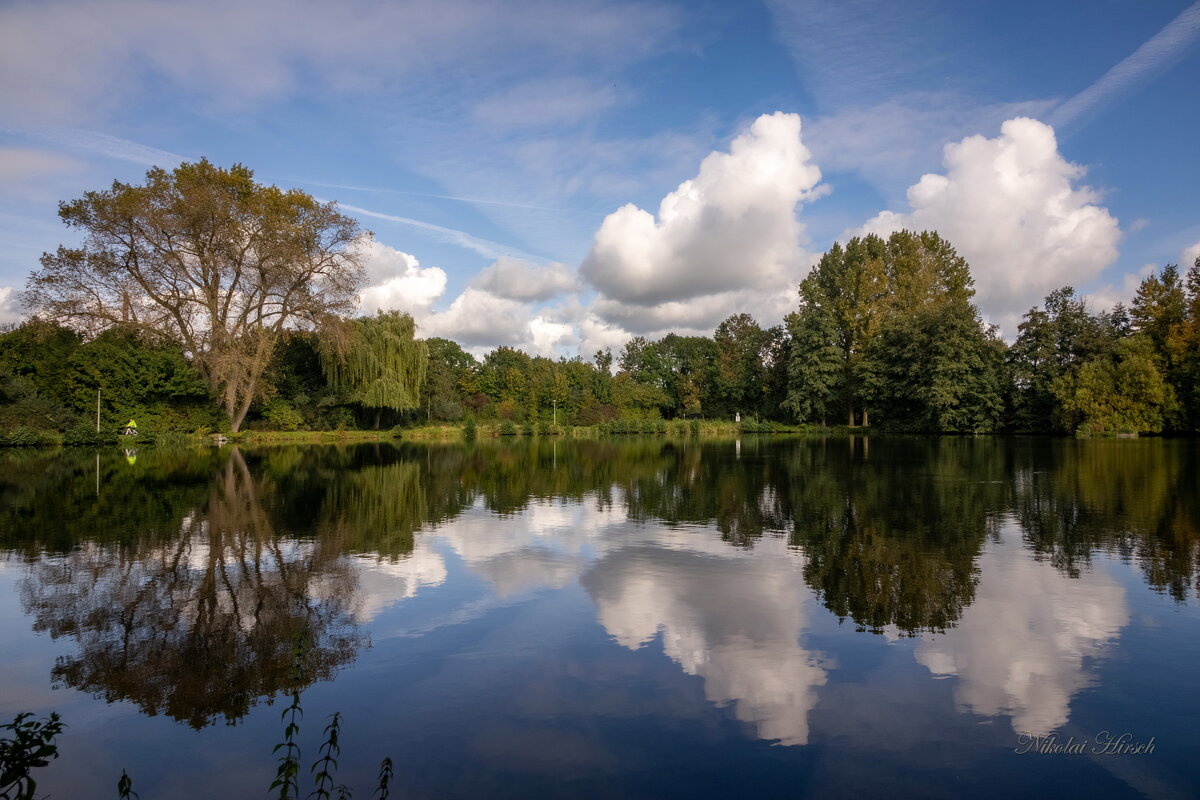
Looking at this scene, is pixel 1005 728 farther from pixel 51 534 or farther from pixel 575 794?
pixel 51 534

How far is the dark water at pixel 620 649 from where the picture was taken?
3.98 meters

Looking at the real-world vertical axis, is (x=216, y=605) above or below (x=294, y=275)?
below

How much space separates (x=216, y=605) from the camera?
22.5 feet

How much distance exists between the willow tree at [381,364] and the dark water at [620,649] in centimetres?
3196

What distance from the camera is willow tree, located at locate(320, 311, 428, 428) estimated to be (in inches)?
1750

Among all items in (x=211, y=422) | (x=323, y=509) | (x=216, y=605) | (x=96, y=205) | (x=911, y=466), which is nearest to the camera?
(x=216, y=605)

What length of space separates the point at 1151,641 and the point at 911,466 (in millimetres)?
18068

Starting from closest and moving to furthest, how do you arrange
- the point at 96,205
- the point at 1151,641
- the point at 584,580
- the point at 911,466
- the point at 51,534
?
the point at 1151,641, the point at 584,580, the point at 51,534, the point at 911,466, the point at 96,205

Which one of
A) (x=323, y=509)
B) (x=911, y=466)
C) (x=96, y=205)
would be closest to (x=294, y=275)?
(x=96, y=205)

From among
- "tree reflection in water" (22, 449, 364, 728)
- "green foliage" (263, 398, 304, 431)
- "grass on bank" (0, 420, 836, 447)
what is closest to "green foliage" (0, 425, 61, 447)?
"grass on bank" (0, 420, 836, 447)

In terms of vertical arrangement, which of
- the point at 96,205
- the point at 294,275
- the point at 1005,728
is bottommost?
the point at 1005,728

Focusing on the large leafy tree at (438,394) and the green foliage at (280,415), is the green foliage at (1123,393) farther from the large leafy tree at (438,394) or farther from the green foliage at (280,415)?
the green foliage at (280,415)

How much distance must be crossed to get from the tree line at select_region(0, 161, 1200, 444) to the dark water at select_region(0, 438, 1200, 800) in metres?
27.8

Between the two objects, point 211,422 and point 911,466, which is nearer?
point 911,466
